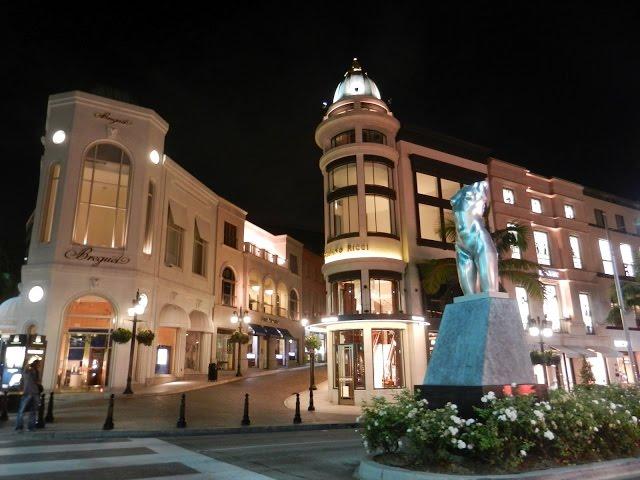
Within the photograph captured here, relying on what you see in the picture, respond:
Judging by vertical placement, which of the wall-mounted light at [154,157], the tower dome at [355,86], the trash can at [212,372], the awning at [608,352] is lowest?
the trash can at [212,372]

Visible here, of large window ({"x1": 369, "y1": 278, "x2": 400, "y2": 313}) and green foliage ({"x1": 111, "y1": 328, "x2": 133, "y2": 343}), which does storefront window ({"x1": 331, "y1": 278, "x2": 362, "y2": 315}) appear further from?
green foliage ({"x1": 111, "y1": 328, "x2": 133, "y2": 343})

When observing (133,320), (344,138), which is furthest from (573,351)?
(133,320)

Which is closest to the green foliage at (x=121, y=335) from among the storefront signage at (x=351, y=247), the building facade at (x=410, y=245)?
the building facade at (x=410, y=245)

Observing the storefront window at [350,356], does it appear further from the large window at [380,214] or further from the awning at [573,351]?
the awning at [573,351]

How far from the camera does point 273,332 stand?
1715 inches

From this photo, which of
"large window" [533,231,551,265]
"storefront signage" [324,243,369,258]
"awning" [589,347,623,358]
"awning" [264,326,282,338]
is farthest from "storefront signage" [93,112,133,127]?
"awning" [589,347,623,358]

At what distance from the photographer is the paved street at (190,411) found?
14.3 m

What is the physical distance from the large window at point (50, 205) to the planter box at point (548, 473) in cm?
2404

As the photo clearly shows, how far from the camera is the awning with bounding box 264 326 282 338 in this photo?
42656mm

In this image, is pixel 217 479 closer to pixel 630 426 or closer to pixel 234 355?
pixel 630 426

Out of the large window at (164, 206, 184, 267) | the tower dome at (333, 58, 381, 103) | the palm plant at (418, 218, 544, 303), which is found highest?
the tower dome at (333, 58, 381, 103)

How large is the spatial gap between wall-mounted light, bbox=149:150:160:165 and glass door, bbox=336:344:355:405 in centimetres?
1558

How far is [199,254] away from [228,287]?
4669mm

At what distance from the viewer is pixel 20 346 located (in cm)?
1916
